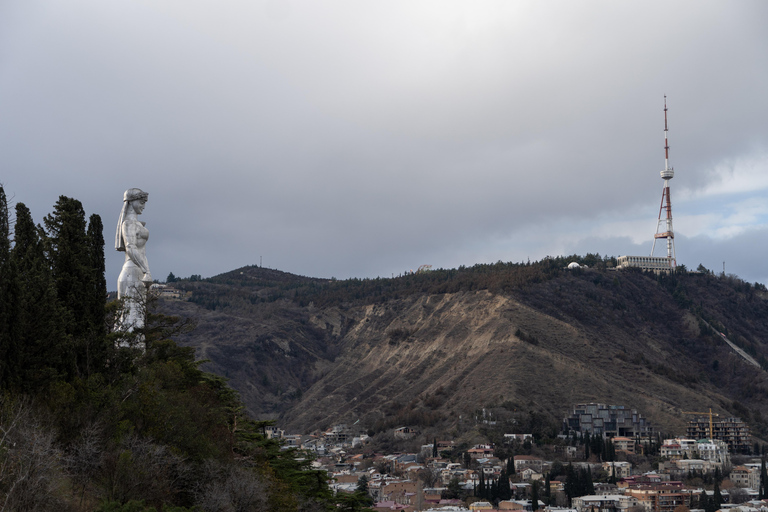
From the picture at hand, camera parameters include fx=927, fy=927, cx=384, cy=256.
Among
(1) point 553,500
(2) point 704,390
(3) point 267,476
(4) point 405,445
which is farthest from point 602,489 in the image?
(3) point 267,476

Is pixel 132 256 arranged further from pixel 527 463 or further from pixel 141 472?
pixel 527 463

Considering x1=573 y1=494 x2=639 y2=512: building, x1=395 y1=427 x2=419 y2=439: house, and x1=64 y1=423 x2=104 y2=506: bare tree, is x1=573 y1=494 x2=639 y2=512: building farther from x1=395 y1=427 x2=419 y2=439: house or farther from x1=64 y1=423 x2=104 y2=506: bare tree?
x1=64 y1=423 x2=104 y2=506: bare tree

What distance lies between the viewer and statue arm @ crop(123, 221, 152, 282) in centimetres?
2194

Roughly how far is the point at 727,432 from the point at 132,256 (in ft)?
313

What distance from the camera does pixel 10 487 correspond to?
1514 centimetres

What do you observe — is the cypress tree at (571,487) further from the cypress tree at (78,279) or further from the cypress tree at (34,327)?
the cypress tree at (34,327)

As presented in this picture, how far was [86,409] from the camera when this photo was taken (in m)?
18.4

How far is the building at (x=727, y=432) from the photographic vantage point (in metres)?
102

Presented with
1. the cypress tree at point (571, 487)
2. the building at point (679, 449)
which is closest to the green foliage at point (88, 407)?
the cypress tree at point (571, 487)

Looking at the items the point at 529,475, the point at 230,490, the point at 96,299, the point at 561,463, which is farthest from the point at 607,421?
the point at 96,299

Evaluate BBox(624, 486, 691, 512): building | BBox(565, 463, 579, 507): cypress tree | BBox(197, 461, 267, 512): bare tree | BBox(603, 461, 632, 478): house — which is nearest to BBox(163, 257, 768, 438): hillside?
BBox(603, 461, 632, 478): house

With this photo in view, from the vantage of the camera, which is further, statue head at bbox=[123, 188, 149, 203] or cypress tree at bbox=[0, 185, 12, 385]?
statue head at bbox=[123, 188, 149, 203]

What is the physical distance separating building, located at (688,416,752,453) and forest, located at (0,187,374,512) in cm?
8723

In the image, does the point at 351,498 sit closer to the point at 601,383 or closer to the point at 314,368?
the point at 601,383
